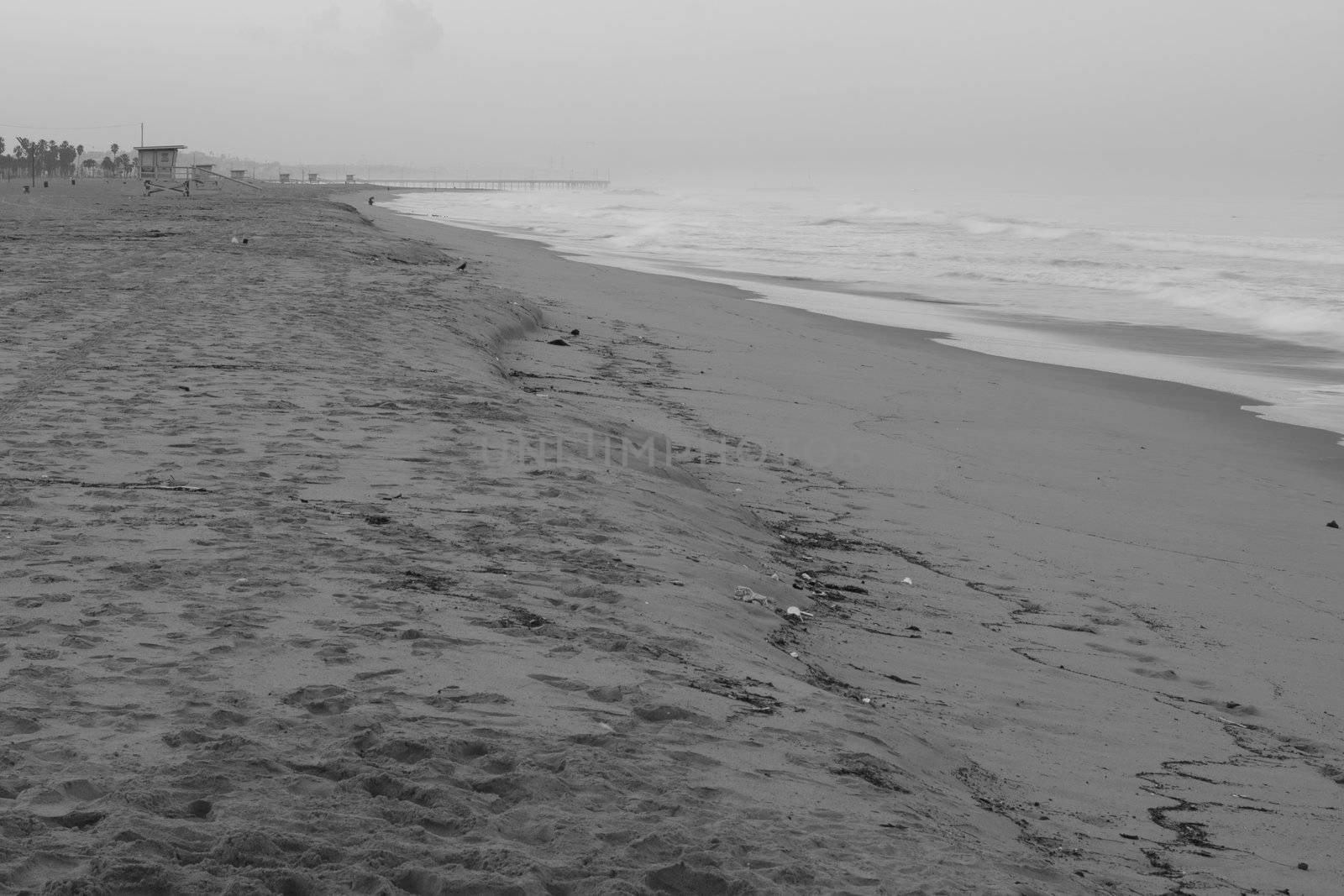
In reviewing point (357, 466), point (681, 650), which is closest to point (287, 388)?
point (357, 466)

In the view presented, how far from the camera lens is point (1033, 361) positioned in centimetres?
1336

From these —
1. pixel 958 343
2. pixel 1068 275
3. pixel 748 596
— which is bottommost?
pixel 748 596

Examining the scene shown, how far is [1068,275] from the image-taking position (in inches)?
1022

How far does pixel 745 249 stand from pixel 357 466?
27.6m

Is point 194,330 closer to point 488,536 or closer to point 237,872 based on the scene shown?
point 488,536

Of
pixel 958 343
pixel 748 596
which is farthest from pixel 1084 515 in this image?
pixel 958 343

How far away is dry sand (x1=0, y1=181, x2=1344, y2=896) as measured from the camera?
260 cm

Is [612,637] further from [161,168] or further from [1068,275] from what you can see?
[161,168]

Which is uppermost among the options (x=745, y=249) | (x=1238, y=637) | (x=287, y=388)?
(x=745, y=249)

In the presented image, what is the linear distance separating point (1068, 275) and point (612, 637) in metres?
24.4

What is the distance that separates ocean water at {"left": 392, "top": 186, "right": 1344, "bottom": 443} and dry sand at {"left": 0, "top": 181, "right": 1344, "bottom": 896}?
542cm

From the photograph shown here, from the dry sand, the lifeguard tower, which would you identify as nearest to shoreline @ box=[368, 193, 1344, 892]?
the dry sand

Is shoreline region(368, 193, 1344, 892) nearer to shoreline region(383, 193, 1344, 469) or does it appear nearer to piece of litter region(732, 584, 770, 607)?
shoreline region(383, 193, 1344, 469)

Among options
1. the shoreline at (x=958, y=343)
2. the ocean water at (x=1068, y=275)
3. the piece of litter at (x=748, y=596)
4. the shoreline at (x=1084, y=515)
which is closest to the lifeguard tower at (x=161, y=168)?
the ocean water at (x=1068, y=275)
